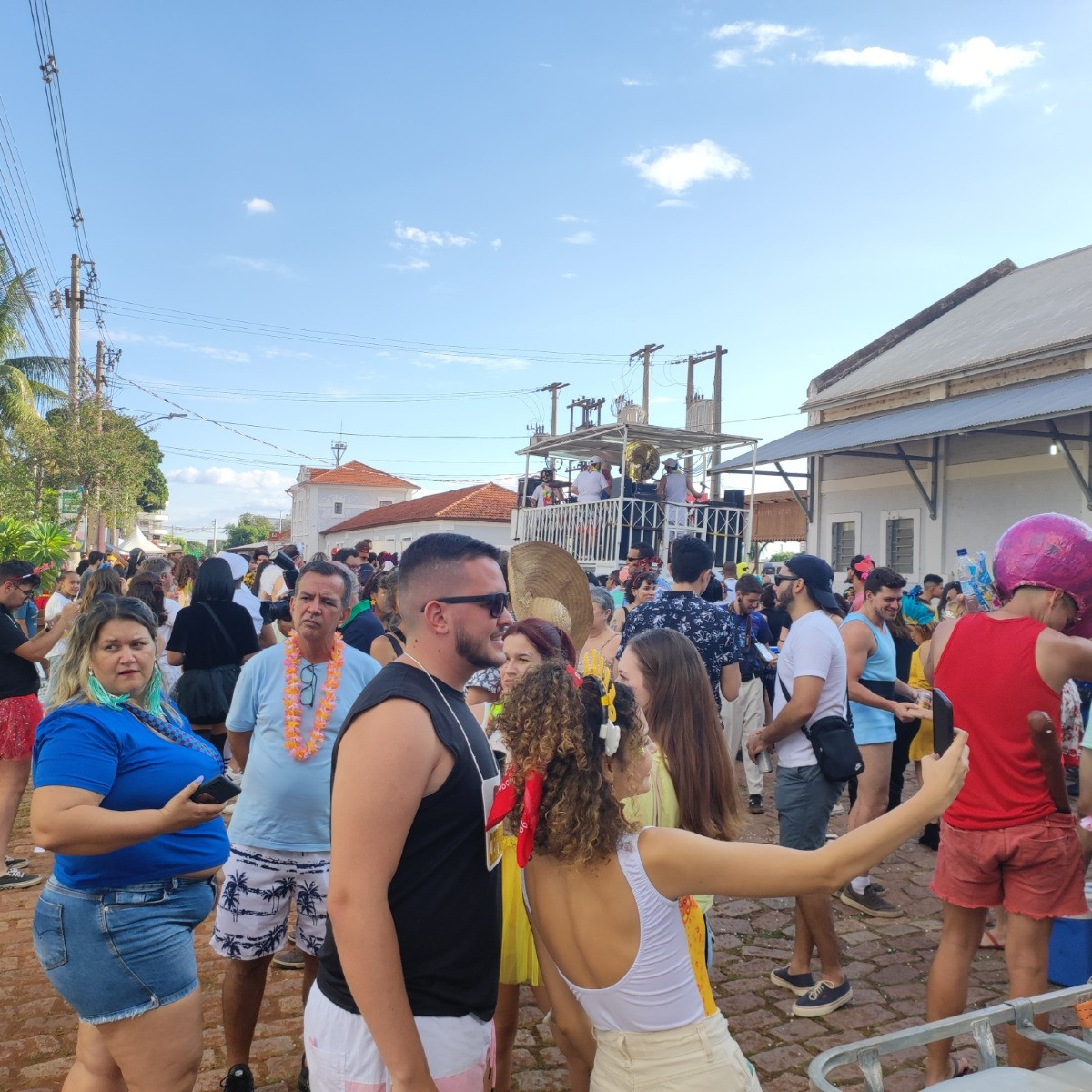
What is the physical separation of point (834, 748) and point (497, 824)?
283cm

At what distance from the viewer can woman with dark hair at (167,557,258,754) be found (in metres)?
5.63

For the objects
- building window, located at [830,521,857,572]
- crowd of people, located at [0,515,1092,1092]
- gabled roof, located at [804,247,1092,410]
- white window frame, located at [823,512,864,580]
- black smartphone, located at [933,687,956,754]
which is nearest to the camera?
crowd of people, located at [0,515,1092,1092]

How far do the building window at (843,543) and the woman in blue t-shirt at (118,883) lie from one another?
59.1ft

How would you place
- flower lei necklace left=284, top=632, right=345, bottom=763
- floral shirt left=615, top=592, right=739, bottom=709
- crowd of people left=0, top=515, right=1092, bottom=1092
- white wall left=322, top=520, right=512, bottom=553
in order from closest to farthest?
crowd of people left=0, top=515, right=1092, bottom=1092 < flower lei necklace left=284, top=632, right=345, bottom=763 < floral shirt left=615, top=592, right=739, bottom=709 < white wall left=322, top=520, right=512, bottom=553

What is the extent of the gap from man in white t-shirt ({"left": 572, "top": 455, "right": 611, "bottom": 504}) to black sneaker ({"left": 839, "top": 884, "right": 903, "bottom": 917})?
33.9 ft

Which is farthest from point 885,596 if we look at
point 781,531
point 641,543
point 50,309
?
point 50,309

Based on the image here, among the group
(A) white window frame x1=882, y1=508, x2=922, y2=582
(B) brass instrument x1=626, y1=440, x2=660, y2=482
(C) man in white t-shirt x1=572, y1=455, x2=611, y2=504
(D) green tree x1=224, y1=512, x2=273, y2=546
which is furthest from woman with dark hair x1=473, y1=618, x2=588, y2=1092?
(D) green tree x1=224, y1=512, x2=273, y2=546

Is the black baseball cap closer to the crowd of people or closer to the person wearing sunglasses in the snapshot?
the crowd of people

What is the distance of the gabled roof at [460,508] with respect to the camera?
39.4 metres

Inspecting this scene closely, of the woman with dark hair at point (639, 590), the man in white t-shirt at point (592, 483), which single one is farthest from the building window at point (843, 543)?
the woman with dark hair at point (639, 590)

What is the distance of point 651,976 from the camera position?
1926 millimetres

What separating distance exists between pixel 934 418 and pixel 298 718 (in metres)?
13.7

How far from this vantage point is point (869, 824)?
1841 mm

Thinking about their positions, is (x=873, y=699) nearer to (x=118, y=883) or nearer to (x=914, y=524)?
(x=118, y=883)
